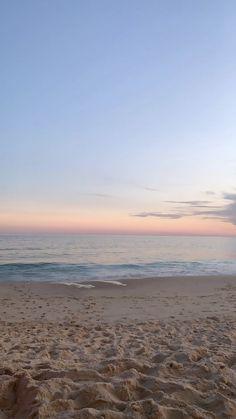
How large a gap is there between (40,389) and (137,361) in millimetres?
1583

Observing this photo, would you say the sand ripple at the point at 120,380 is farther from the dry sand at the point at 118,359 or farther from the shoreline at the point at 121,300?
the shoreline at the point at 121,300

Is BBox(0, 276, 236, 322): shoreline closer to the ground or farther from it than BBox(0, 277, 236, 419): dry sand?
closer to the ground

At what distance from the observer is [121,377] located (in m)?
4.33

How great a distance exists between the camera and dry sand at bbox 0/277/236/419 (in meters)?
3.60

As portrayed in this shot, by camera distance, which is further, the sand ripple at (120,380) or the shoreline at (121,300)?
the shoreline at (121,300)

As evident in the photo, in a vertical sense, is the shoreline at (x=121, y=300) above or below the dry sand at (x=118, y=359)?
below

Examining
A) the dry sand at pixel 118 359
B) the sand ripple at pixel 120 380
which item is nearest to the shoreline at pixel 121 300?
the dry sand at pixel 118 359

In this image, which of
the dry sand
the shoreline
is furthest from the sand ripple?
the shoreline

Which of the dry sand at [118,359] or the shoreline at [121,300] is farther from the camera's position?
the shoreline at [121,300]

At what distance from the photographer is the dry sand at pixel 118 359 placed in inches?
142

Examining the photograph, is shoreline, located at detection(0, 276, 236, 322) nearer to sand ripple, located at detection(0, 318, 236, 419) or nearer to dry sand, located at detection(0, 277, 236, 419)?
dry sand, located at detection(0, 277, 236, 419)

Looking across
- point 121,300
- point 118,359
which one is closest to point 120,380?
point 118,359

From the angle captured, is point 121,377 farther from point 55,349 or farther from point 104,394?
point 55,349

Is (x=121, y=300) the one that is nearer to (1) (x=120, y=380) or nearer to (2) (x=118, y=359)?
(2) (x=118, y=359)
